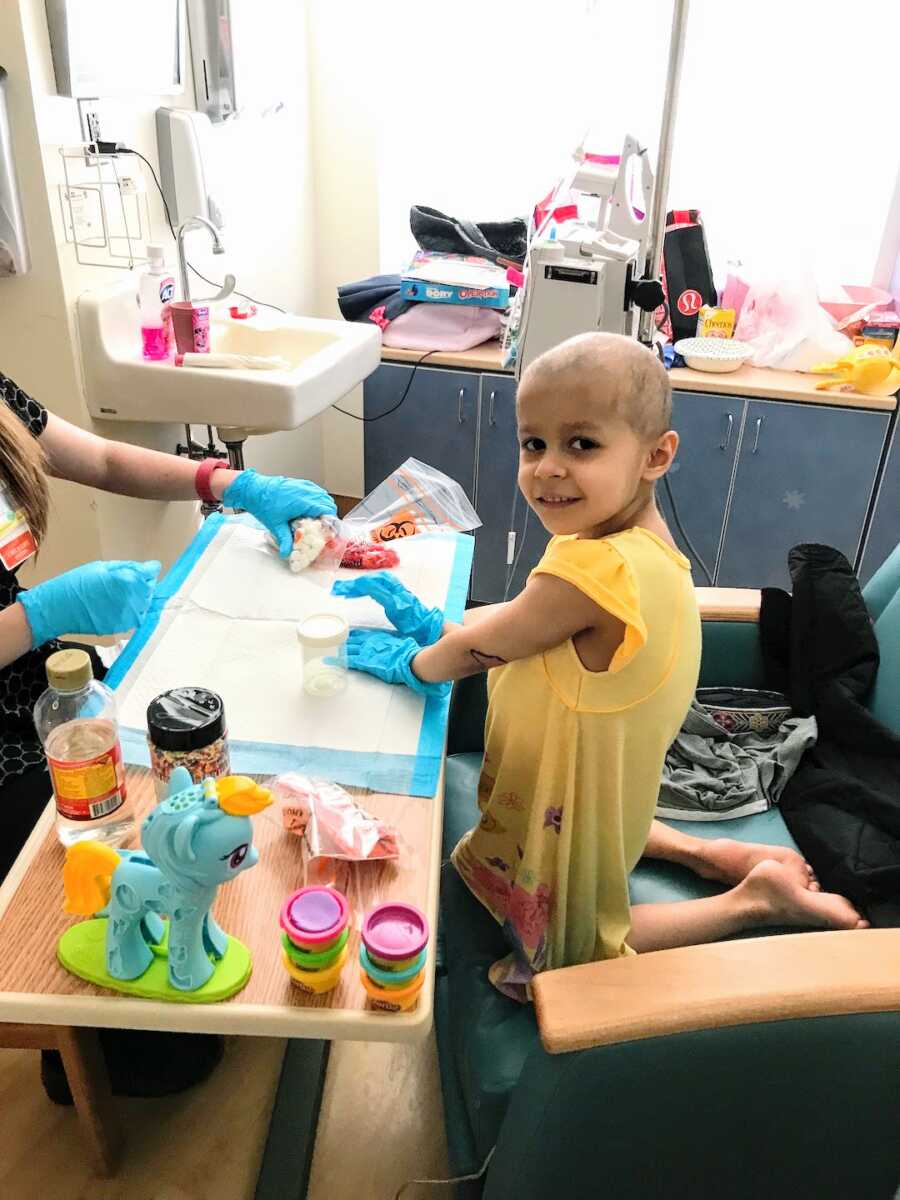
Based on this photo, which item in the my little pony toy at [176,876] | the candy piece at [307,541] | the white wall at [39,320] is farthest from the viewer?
the white wall at [39,320]

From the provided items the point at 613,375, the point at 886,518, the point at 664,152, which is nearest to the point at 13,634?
the point at 613,375

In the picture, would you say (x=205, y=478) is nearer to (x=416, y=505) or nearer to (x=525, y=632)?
(x=416, y=505)

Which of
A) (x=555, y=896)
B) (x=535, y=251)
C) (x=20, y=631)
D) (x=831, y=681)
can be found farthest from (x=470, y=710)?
(x=535, y=251)

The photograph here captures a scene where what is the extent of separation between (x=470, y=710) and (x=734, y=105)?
222 cm

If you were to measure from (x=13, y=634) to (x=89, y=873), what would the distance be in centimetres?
50

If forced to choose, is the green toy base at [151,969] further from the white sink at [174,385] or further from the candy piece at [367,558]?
the white sink at [174,385]

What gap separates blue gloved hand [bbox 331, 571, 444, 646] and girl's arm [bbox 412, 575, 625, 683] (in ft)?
0.29

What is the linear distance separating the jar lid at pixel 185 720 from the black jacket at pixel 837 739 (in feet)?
2.85

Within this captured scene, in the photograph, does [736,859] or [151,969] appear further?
[736,859]

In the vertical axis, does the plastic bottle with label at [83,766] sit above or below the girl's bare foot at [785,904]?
above

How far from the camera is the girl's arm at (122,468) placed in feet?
4.94

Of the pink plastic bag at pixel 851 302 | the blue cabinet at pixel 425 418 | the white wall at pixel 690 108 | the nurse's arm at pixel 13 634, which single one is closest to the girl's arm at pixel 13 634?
the nurse's arm at pixel 13 634

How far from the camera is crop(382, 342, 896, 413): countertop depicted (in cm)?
247

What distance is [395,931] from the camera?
737 mm
